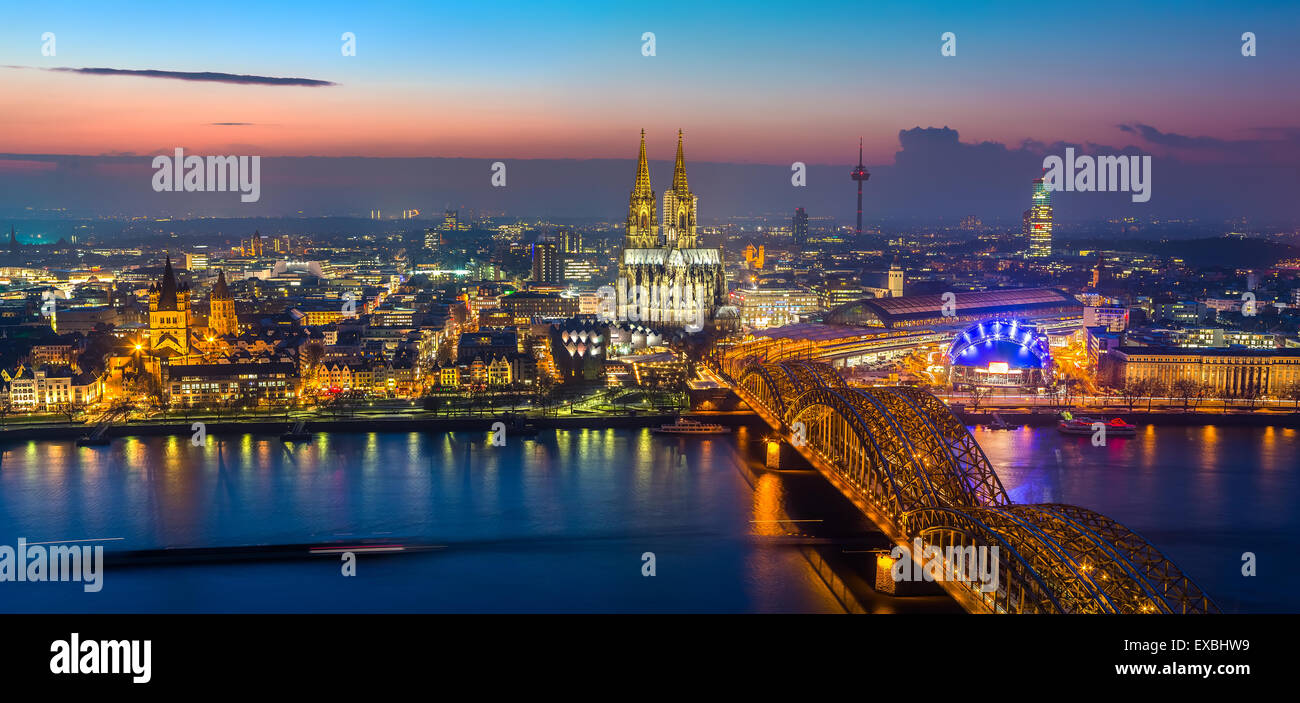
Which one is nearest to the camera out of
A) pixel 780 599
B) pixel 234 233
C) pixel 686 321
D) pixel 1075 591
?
pixel 1075 591

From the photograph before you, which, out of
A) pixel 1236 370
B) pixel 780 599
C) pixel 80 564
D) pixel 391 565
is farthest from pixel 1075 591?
pixel 1236 370

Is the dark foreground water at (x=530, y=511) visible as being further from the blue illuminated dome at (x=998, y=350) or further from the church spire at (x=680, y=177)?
the church spire at (x=680, y=177)

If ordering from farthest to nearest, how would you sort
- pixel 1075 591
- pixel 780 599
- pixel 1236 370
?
1. pixel 1236 370
2. pixel 780 599
3. pixel 1075 591

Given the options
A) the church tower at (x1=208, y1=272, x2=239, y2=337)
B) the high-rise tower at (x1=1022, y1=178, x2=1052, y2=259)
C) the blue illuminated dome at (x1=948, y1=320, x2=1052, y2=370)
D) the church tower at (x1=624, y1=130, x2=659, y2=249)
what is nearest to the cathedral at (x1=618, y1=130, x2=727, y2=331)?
the church tower at (x1=624, y1=130, x2=659, y2=249)

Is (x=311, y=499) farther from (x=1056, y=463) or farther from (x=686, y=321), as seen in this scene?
(x=686, y=321)

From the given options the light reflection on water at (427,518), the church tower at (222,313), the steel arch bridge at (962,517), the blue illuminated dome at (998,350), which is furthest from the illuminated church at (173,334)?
the blue illuminated dome at (998,350)

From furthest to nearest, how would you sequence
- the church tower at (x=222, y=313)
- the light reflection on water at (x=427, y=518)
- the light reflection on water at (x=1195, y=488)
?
1. the church tower at (x=222, y=313)
2. the light reflection on water at (x=1195, y=488)
3. the light reflection on water at (x=427, y=518)

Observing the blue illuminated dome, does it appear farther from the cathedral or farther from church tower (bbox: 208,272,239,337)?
church tower (bbox: 208,272,239,337)
